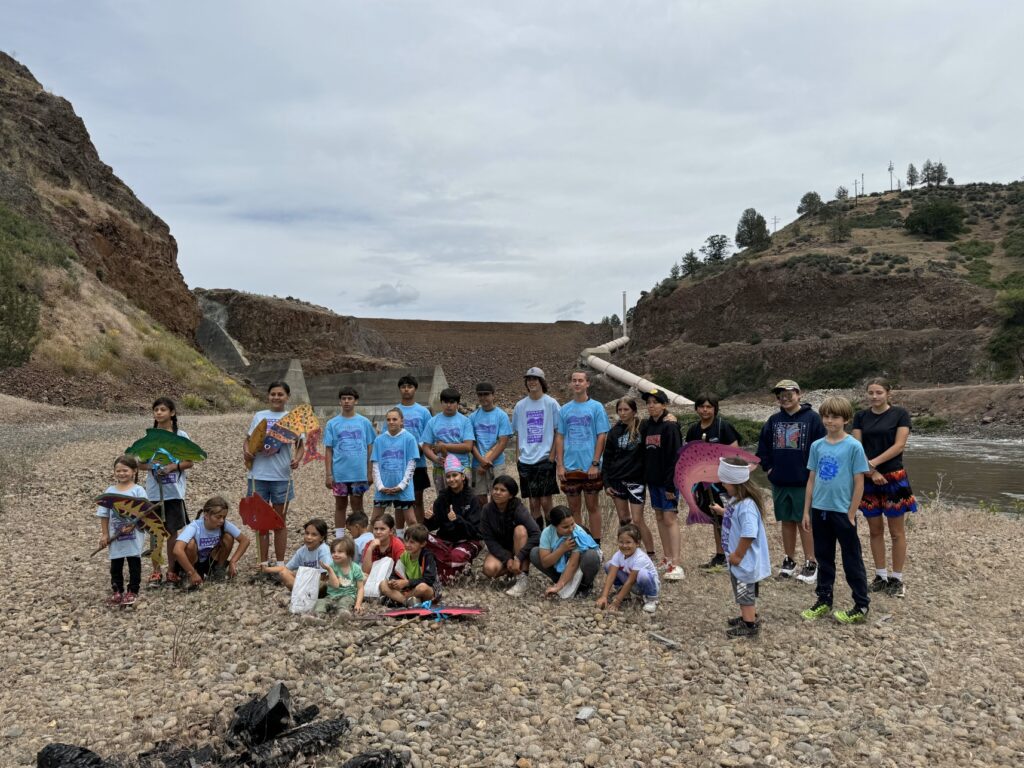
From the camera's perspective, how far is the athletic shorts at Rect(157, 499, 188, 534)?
625 cm

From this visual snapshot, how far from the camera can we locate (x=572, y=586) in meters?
6.11

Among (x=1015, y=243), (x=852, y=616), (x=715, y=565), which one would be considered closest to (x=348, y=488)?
(x=715, y=565)

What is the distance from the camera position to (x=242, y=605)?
5641 mm

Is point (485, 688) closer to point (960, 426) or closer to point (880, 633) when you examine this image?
point (880, 633)

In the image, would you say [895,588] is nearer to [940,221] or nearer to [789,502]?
[789,502]

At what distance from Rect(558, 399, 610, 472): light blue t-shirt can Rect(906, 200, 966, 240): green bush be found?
216 feet

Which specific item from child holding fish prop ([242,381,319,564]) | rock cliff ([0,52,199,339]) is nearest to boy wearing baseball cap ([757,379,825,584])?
child holding fish prop ([242,381,319,564])

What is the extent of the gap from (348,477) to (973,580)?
6.32 m

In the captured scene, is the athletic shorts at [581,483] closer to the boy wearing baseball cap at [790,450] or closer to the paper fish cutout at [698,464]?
the paper fish cutout at [698,464]

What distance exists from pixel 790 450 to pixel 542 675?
3.27 meters

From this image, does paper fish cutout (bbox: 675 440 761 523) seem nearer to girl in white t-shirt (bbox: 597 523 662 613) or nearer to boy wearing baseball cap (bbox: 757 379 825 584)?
girl in white t-shirt (bbox: 597 523 662 613)

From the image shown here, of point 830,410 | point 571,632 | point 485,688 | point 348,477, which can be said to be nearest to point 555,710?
point 485,688

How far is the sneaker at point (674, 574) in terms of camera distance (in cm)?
675

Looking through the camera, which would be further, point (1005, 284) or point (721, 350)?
point (721, 350)
